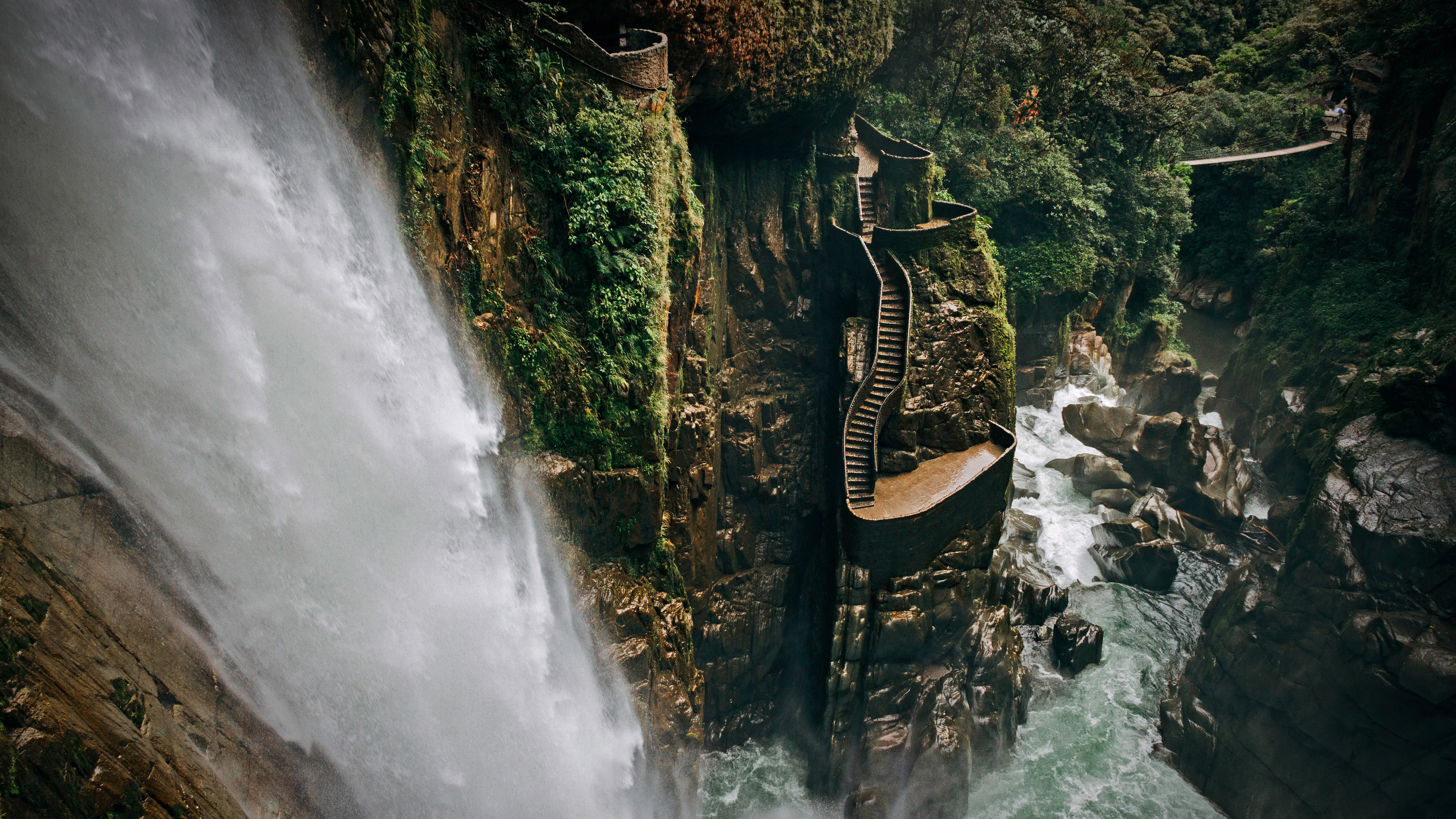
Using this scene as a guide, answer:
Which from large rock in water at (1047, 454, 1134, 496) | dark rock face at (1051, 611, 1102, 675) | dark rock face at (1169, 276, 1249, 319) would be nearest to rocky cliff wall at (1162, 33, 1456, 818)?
dark rock face at (1051, 611, 1102, 675)

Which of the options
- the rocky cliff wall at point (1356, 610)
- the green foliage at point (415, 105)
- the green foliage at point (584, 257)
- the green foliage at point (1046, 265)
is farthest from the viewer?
the green foliage at point (1046, 265)

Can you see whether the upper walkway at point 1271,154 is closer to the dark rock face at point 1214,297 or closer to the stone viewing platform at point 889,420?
the dark rock face at point 1214,297

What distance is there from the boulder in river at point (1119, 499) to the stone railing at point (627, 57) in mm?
18947

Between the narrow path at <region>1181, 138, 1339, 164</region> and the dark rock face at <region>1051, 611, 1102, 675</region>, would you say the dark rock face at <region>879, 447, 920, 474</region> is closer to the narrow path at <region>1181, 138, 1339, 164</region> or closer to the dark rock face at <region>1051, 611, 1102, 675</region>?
the dark rock face at <region>1051, 611, 1102, 675</region>

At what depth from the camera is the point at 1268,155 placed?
95.0ft

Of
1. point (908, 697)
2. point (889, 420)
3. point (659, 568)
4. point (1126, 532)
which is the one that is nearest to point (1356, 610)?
point (1126, 532)

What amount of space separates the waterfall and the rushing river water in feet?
21.7

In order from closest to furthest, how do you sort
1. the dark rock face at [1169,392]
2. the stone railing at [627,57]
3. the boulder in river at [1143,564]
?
the stone railing at [627,57], the boulder in river at [1143,564], the dark rock face at [1169,392]

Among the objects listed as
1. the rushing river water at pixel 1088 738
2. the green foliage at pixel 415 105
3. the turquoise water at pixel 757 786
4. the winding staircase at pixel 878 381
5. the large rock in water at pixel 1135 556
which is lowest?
the turquoise water at pixel 757 786

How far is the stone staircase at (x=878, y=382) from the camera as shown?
1531 cm

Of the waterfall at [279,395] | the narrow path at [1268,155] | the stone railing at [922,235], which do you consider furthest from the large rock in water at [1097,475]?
the waterfall at [279,395]

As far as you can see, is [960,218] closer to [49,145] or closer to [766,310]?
[766,310]

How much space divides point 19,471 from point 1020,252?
2508cm

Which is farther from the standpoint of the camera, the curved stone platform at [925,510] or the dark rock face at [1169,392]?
the dark rock face at [1169,392]
